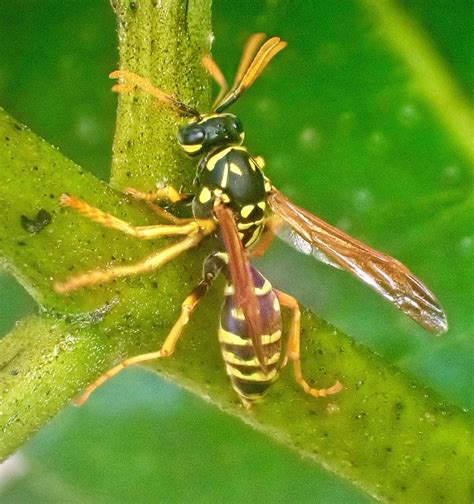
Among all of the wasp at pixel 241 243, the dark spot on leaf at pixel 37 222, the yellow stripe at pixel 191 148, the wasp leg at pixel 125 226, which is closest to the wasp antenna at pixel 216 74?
the wasp at pixel 241 243

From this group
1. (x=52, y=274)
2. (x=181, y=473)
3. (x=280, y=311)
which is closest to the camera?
(x=52, y=274)

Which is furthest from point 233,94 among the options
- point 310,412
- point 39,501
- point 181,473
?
point 39,501

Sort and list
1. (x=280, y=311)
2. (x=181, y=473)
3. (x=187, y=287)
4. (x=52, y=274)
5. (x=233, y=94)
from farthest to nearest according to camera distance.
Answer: (x=181, y=473), (x=233, y=94), (x=280, y=311), (x=187, y=287), (x=52, y=274)

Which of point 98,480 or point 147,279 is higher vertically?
point 147,279

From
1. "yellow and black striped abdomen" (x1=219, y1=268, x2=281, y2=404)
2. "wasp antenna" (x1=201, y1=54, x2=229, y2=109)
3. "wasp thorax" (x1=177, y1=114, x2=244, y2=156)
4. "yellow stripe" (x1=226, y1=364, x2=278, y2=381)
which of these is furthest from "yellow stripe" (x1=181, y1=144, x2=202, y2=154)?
"yellow stripe" (x1=226, y1=364, x2=278, y2=381)

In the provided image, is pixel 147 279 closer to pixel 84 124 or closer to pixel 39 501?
Answer: pixel 84 124

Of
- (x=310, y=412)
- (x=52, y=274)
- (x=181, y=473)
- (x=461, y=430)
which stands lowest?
(x=181, y=473)
